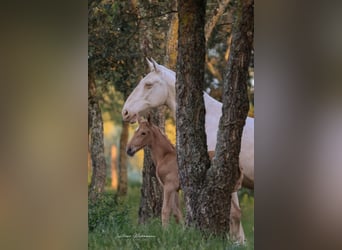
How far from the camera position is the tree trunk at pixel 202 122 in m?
3.79

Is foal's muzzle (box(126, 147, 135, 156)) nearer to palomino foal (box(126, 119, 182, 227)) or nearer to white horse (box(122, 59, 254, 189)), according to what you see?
palomino foal (box(126, 119, 182, 227))

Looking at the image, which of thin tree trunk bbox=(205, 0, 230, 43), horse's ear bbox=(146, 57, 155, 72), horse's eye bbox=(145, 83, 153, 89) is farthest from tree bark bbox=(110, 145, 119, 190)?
thin tree trunk bbox=(205, 0, 230, 43)

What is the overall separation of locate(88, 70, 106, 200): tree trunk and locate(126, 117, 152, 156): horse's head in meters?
0.18

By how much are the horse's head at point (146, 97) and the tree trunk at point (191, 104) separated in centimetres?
9

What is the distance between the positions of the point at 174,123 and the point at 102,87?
19.7 inches

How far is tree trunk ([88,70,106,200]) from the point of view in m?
3.83

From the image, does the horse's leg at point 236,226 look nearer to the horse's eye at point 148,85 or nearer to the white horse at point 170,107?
the white horse at point 170,107

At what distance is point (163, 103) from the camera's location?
12.6 ft

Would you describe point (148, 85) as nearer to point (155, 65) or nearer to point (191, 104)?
point (155, 65)
